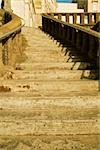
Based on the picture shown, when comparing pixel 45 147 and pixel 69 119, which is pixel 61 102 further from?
pixel 45 147

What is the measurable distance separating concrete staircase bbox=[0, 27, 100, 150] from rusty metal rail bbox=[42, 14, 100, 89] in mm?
1154

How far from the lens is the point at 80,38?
923 cm

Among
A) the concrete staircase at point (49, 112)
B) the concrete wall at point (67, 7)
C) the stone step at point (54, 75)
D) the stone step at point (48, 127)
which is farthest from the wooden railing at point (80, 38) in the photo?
the concrete wall at point (67, 7)

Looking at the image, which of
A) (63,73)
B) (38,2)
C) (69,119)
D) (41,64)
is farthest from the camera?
(38,2)

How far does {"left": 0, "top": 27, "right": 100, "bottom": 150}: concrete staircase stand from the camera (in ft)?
11.6

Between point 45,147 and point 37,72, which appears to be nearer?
point 45,147

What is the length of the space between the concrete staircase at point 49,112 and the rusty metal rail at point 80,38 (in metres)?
1.15

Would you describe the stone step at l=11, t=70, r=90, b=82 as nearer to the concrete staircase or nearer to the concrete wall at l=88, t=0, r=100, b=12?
the concrete staircase

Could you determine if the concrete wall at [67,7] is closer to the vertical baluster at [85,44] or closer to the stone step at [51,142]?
the vertical baluster at [85,44]

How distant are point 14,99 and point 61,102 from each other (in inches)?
22.6

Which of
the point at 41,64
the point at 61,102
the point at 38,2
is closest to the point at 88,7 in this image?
the point at 38,2

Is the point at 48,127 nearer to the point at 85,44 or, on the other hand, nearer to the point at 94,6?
the point at 85,44

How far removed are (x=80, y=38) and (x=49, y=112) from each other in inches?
207

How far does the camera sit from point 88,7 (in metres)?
37.2
